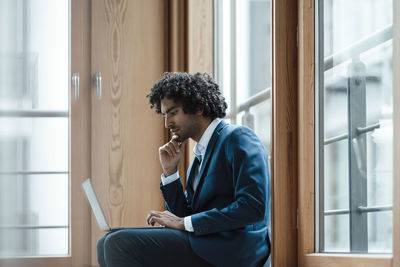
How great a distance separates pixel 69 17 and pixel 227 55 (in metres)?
0.82

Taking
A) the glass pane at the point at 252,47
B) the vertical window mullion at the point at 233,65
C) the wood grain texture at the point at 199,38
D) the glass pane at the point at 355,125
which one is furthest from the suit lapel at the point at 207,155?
the wood grain texture at the point at 199,38

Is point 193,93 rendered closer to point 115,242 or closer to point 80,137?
point 115,242

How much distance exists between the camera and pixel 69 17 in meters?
3.09

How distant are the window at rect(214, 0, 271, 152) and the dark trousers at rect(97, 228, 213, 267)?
81cm

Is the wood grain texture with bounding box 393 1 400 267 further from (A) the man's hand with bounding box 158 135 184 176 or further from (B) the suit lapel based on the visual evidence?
(A) the man's hand with bounding box 158 135 184 176

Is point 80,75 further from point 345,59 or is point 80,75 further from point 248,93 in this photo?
point 345,59

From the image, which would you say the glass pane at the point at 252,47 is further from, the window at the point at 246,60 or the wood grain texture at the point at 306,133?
the wood grain texture at the point at 306,133

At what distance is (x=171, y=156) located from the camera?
2324mm

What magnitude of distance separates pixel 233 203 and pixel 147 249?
0.98 feet

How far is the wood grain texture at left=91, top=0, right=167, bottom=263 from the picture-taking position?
3.08 metres

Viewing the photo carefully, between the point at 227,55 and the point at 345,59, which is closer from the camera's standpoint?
the point at 345,59

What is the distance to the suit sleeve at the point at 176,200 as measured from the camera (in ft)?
7.33

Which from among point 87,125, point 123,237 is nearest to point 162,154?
point 123,237

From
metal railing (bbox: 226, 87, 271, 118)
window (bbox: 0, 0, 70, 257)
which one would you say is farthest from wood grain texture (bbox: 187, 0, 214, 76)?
window (bbox: 0, 0, 70, 257)
